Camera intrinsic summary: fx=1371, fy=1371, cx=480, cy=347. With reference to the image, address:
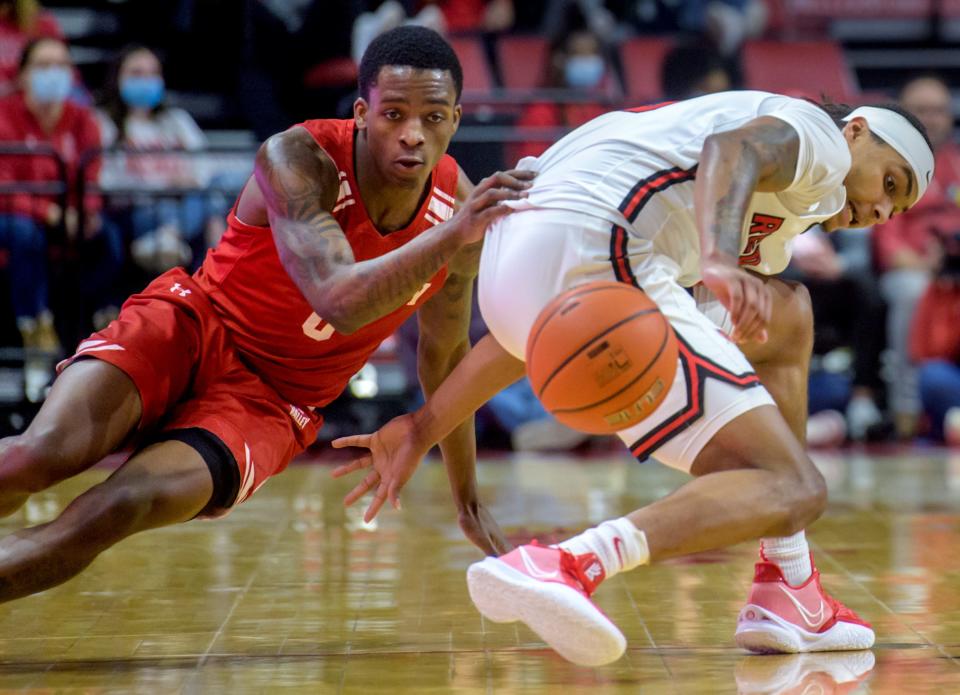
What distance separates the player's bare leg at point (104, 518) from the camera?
3.25 m

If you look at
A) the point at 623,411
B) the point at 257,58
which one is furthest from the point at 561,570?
the point at 257,58

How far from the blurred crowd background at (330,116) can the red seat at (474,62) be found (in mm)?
21

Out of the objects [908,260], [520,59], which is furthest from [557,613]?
[520,59]

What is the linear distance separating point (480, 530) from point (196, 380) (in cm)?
96

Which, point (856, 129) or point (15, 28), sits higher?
point (15, 28)

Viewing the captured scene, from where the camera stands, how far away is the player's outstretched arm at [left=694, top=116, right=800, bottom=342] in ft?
9.80

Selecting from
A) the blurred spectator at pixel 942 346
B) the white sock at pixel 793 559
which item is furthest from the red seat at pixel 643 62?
the white sock at pixel 793 559

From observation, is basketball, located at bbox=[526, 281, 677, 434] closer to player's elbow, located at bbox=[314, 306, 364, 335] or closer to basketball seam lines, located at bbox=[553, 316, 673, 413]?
basketball seam lines, located at bbox=[553, 316, 673, 413]

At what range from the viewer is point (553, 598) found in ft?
9.56

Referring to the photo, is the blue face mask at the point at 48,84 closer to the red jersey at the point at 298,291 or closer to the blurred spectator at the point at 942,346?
the red jersey at the point at 298,291

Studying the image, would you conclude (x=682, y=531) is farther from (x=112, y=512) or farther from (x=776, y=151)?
(x=112, y=512)

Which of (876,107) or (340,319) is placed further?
(876,107)

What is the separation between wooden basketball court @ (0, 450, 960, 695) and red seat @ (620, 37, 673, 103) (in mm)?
6355

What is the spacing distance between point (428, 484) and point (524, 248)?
389 centimetres
